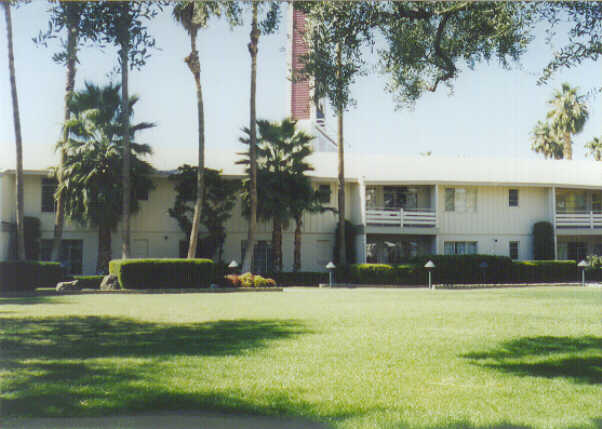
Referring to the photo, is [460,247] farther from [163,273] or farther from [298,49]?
[298,49]

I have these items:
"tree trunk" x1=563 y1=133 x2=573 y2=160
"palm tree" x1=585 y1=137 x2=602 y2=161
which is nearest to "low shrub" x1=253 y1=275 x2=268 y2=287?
"palm tree" x1=585 y1=137 x2=602 y2=161

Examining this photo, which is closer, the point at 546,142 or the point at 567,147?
the point at 567,147

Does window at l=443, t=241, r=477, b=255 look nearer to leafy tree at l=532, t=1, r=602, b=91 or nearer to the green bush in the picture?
the green bush

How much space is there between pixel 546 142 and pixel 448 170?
19.0 m

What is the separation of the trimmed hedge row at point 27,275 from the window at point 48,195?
584 cm

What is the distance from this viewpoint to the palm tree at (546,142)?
45.4 metres

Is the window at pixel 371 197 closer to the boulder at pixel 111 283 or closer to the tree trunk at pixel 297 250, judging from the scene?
the tree trunk at pixel 297 250

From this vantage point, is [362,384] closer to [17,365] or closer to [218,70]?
[17,365]

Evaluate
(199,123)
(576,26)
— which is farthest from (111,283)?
(576,26)

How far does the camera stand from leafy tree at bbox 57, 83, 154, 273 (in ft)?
72.9

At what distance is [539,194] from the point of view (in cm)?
3228

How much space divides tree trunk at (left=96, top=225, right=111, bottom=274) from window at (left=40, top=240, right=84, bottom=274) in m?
1.02

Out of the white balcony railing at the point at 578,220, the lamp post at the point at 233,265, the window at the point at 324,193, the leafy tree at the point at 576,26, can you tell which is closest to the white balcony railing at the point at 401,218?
the window at the point at 324,193

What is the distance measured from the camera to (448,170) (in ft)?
105
